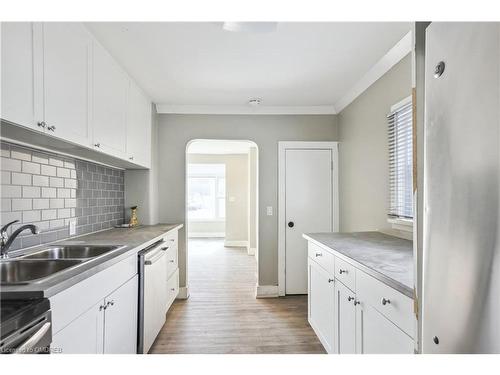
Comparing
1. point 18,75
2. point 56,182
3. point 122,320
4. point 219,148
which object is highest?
point 219,148

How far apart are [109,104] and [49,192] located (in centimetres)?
77

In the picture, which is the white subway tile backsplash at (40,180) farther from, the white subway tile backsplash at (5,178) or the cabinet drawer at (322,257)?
the cabinet drawer at (322,257)

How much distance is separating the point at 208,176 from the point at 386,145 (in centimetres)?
658

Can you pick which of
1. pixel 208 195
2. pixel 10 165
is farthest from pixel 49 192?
pixel 208 195

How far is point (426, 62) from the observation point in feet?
1.96

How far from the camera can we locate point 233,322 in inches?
109

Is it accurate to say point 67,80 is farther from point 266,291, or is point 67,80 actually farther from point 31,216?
point 266,291

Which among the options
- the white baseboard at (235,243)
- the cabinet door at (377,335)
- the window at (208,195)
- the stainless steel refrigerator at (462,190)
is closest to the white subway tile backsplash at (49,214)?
the cabinet door at (377,335)

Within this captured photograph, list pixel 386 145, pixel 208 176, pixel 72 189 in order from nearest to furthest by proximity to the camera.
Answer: pixel 72 189, pixel 386 145, pixel 208 176

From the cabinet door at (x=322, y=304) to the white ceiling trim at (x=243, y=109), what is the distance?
1.96 meters

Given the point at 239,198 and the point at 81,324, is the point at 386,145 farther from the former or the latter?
the point at 239,198

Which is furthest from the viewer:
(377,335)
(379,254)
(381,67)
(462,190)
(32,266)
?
(381,67)

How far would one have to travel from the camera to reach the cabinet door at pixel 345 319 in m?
1.66
